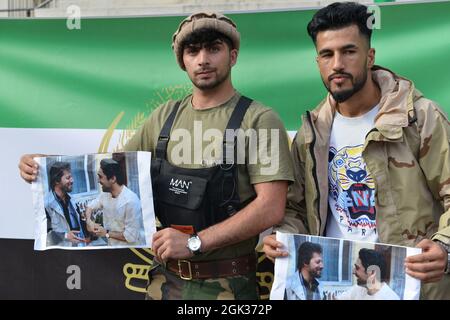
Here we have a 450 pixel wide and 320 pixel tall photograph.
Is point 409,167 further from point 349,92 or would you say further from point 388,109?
point 349,92

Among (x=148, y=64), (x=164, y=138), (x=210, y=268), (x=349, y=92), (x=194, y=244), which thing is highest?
(x=148, y=64)

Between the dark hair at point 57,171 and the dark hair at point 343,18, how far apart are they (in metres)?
0.99

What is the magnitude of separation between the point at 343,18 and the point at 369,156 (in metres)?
0.44

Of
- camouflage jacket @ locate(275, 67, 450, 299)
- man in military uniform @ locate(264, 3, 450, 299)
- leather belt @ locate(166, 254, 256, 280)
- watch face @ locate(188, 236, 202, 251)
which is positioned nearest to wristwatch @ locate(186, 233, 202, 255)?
watch face @ locate(188, 236, 202, 251)

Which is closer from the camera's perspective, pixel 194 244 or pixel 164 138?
pixel 194 244

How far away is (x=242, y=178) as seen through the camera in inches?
78.7

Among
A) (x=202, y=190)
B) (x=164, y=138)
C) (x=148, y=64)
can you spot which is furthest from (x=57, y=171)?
(x=148, y=64)

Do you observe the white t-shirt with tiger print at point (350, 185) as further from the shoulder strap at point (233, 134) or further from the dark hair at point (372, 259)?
the shoulder strap at point (233, 134)

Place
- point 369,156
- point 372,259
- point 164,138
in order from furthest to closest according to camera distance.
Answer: point 164,138 < point 369,156 < point 372,259

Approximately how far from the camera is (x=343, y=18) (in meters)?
1.84

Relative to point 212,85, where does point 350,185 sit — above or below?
below

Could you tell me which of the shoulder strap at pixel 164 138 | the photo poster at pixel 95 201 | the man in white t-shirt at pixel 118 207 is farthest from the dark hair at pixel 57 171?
the shoulder strap at pixel 164 138

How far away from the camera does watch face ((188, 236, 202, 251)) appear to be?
192 cm
